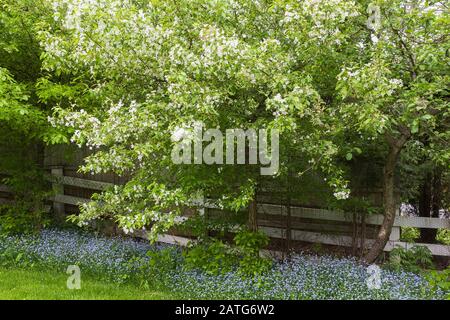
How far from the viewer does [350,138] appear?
6105 millimetres

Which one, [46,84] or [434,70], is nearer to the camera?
[434,70]

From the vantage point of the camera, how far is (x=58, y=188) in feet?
30.8

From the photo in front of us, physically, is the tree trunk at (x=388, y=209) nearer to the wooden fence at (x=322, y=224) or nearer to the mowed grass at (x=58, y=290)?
the wooden fence at (x=322, y=224)

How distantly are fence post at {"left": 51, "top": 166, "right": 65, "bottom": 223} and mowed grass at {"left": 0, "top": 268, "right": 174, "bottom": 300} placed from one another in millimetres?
2879

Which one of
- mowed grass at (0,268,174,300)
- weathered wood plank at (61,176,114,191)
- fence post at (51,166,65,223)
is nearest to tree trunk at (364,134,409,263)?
mowed grass at (0,268,174,300)

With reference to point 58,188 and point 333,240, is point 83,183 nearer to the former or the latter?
point 58,188

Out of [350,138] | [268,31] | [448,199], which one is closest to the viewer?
[268,31]

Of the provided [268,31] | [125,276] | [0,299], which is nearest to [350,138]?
[268,31]

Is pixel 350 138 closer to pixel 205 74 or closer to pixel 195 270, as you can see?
pixel 205 74

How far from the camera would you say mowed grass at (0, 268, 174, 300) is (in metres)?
5.54

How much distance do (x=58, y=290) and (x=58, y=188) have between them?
3945 mm

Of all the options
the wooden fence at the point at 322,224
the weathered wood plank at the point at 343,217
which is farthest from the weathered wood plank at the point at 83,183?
the weathered wood plank at the point at 343,217

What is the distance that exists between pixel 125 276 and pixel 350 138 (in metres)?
3.30

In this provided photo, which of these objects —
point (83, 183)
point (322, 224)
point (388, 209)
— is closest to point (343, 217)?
point (322, 224)
